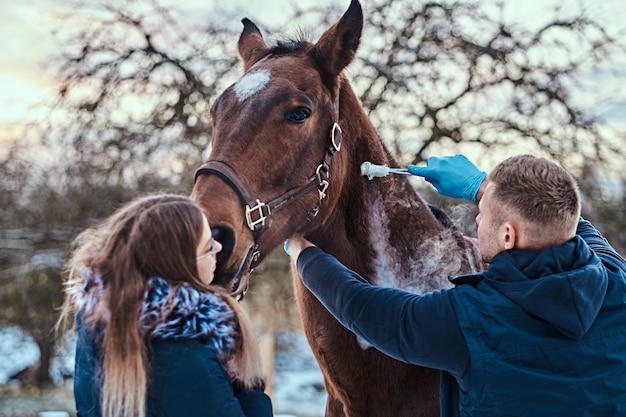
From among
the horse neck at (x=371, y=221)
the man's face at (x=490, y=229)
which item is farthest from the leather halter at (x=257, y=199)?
the man's face at (x=490, y=229)

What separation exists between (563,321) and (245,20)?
7.69 ft

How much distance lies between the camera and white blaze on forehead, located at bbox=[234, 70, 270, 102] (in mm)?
2479

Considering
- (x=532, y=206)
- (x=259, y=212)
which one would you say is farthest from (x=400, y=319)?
(x=259, y=212)

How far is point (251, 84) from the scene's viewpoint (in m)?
2.51

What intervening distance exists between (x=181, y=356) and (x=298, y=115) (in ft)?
4.01

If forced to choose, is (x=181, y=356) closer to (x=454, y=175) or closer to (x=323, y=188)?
(x=323, y=188)

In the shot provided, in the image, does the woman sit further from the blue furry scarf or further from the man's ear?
the man's ear

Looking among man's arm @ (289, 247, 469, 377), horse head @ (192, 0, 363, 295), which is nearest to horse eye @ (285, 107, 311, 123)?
horse head @ (192, 0, 363, 295)

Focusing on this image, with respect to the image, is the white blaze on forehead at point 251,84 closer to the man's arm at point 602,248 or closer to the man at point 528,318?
the man at point 528,318

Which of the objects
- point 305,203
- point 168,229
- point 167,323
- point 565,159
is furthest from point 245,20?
point 565,159

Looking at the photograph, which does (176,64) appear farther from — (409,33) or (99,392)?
(99,392)

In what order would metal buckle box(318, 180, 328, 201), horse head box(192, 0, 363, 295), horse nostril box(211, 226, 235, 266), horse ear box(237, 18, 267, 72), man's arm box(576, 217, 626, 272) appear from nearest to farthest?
man's arm box(576, 217, 626, 272) < horse nostril box(211, 226, 235, 266) < horse head box(192, 0, 363, 295) < metal buckle box(318, 180, 328, 201) < horse ear box(237, 18, 267, 72)

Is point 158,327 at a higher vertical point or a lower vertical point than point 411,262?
lower

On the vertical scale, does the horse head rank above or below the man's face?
above
